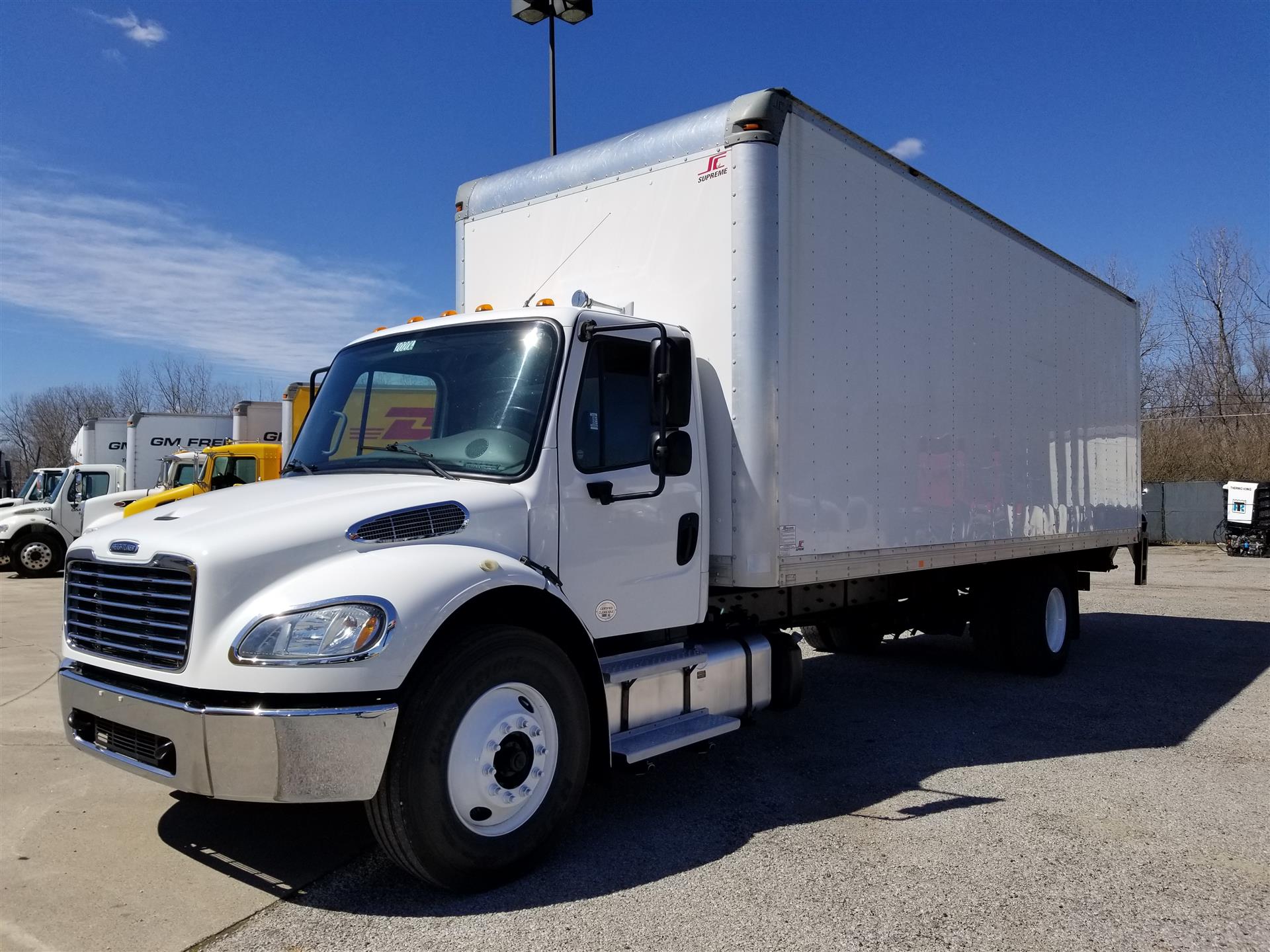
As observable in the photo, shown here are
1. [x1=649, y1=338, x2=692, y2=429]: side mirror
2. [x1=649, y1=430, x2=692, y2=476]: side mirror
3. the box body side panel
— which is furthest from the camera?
the box body side panel

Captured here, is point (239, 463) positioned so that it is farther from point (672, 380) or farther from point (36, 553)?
point (672, 380)

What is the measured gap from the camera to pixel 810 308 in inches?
230

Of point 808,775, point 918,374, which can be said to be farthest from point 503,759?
point 918,374

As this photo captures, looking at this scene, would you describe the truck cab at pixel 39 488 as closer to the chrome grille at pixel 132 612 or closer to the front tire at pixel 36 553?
the front tire at pixel 36 553

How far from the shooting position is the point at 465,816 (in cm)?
404

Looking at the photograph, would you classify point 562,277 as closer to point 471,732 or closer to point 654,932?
point 471,732

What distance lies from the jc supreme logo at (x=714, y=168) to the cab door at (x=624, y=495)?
104 cm

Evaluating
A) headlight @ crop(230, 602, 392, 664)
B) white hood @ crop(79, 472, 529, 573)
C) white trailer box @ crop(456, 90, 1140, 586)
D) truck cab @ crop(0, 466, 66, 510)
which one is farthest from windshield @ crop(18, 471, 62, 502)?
headlight @ crop(230, 602, 392, 664)

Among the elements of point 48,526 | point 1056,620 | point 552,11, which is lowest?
point 1056,620

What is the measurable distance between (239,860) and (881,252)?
5357 millimetres

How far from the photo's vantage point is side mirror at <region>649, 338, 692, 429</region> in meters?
4.74

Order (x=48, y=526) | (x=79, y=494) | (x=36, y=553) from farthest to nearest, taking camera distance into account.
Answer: (x=79, y=494), (x=48, y=526), (x=36, y=553)

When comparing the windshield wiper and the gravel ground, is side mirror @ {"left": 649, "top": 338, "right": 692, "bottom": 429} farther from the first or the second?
the gravel ground

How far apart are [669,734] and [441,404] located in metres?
2.14
